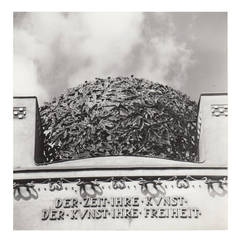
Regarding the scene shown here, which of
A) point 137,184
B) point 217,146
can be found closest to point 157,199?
point 137,184

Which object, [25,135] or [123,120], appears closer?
[25,135]

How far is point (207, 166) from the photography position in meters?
14.9

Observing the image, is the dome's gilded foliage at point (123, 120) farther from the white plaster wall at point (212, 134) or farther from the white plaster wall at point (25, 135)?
the white plaster wall at point (25, 135)

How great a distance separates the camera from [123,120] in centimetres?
1554

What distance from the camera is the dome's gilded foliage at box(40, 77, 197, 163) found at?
1554 centimetres

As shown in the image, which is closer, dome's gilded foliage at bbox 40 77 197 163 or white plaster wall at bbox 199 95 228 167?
white plaster wall at bbox 199 95 228 167

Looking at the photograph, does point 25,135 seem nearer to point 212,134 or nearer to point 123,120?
point 123,120


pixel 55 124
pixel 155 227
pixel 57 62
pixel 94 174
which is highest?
pixel 57 62

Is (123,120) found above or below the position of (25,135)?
above

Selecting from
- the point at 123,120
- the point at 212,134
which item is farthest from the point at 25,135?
the point at 212,134

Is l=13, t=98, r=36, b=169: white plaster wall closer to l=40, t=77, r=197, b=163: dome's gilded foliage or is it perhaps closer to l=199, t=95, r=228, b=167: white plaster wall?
l=40, t=77, r=197, b=163: dome's gilded foliage

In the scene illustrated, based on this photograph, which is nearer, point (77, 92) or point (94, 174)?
point (94, 174)

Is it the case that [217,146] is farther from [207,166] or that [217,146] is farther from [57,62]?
[57,62]

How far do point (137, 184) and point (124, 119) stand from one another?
1491mm
